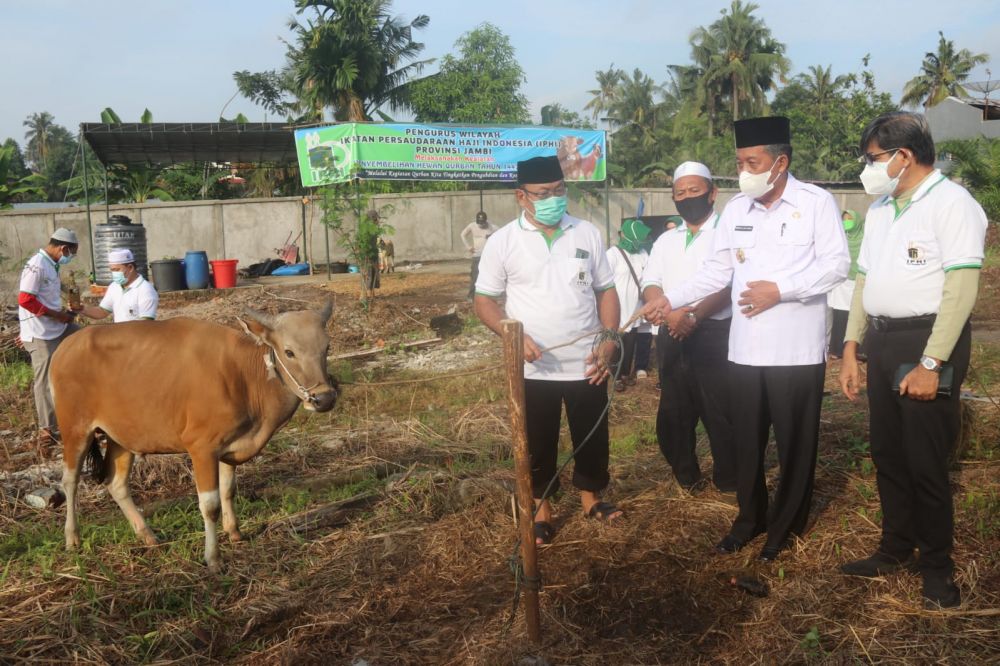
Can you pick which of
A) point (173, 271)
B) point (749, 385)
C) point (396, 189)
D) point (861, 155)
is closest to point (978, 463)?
point (749, 385)

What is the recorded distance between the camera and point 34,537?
5.12m

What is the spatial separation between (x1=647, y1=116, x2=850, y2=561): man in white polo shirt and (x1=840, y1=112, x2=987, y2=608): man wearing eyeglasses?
0.23m

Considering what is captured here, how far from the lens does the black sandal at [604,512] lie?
15.5 feet

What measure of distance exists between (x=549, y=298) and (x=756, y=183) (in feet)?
3.93

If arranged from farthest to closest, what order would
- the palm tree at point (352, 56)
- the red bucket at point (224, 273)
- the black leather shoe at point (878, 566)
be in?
the palm tree at point (352, 56) → the red bucket at point (224, 273) → the black leather shoe at point (878, 566)

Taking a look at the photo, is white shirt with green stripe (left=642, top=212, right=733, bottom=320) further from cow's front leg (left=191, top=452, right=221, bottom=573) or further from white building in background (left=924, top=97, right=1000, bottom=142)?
white building in background (left=924, top=97, right=1000, bottom=142)

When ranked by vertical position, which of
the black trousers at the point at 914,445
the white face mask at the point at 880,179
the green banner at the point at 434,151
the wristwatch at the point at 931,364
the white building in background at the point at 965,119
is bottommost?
the black trousers at the point at 914,445

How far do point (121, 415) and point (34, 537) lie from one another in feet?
3.29

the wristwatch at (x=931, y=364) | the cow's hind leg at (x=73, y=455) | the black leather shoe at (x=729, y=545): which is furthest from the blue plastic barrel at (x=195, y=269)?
the wristwatch at (x=931, y=364)

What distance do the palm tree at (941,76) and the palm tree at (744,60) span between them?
8.01 meters

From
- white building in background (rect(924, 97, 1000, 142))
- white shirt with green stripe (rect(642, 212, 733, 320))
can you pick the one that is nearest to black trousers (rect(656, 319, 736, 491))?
white shirt with green stripe (rect(642, 212, 733, 320))

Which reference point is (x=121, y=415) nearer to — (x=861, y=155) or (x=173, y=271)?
(x=861, y=155)

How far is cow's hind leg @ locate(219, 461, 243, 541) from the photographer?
495 cm

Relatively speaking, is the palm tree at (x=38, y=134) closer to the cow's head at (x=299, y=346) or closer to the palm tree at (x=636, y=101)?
the palm tree at (x=636, y=101)
